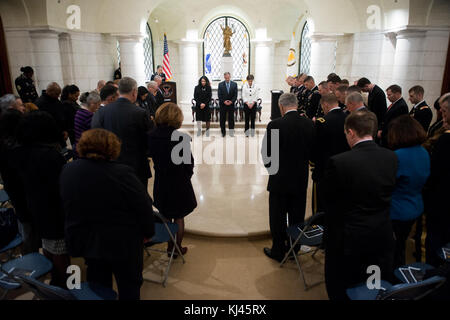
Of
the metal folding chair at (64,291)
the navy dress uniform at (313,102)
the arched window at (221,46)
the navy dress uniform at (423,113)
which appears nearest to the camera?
the metal folding chair at (64,291)

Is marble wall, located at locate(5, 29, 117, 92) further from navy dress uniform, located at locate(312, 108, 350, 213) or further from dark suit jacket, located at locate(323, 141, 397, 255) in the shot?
dark suit jacket, located at locate(323, 141, 397, 255)

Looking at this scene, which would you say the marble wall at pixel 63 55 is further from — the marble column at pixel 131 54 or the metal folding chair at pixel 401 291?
the metal folding chair at pixel 401 291

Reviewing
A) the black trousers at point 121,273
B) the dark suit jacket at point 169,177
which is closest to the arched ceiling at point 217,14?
the dark suit jacket at point 169,177

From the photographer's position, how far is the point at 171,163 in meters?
3.13

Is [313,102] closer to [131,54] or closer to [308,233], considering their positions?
[308,233]

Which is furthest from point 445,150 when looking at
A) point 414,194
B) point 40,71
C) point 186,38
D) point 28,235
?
point 186,38

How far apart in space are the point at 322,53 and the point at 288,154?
25.0 ft

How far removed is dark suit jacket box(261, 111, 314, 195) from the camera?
10.3 ft

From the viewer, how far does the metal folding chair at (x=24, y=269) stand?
93.3 inches

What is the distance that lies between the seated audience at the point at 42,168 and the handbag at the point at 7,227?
0.62 meters

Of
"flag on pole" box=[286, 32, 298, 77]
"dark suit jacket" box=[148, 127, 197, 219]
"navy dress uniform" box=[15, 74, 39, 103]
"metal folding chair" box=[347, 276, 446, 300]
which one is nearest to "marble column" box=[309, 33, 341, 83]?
"flag on pole" box=[286, 32, 298, 77]

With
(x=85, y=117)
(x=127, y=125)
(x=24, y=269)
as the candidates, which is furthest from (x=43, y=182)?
(x=85, y=117)

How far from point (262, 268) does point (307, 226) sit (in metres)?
0.78

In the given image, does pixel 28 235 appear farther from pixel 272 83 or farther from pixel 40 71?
pixel 272 83
